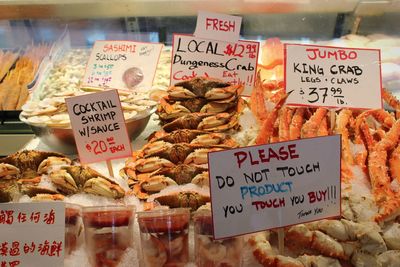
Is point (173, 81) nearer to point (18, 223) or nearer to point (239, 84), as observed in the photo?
point (239, 84)

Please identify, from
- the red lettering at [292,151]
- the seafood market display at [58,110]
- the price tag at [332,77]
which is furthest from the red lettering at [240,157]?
the seafood market display at [58,110]

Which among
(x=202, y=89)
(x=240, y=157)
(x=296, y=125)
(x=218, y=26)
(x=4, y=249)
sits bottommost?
(x=4, y=249)

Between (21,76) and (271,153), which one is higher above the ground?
(21,76)

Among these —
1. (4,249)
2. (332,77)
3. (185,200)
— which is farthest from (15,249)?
(332,77)

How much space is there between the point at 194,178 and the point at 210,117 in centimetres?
48

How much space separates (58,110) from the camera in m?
2.27

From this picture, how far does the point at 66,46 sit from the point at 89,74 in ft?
2.01

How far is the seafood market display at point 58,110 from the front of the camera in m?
2.17

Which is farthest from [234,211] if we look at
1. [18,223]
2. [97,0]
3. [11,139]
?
[97,0]

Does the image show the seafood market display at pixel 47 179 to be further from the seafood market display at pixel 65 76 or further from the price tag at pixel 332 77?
the price tag at pixel 332 77

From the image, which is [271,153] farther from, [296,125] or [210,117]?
[210,117]

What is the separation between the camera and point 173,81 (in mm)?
2500

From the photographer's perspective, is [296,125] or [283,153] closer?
[283,153]

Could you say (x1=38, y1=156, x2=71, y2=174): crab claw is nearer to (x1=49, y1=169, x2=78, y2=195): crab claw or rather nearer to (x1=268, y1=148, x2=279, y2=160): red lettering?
A: (x1=49, y1=169, x2=78, y2=195): crab claw
